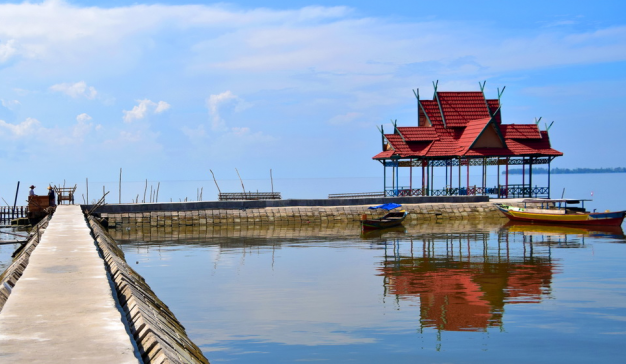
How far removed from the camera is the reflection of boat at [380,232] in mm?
36875

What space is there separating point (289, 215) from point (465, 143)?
14.5 m

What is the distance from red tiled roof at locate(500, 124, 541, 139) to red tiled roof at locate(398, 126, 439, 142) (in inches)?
214

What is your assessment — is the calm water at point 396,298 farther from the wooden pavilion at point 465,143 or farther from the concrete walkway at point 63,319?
the wooden pavilion at point 465,143

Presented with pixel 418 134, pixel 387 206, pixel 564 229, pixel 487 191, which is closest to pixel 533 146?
pixel 487 191

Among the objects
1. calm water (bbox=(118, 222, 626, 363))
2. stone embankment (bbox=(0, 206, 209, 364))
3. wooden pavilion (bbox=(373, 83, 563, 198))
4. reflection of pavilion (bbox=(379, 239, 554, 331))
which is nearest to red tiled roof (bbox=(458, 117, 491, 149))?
wooden pavilion (bbox=(373, 83, 563, 198))

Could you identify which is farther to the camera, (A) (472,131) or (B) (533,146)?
(B) (533,146)

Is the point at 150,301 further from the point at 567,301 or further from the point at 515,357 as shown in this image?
the point at 567,301

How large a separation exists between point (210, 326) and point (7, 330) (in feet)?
25.7

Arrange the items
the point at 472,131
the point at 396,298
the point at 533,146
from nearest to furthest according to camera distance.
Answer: the point at 396,298 → the point at 472,131 → the point at 533,146

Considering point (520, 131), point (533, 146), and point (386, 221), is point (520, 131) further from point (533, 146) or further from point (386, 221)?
point (386, 221)

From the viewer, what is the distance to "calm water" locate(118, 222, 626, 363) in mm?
13148

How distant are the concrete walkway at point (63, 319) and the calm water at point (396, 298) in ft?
10.6

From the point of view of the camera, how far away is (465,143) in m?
47.9

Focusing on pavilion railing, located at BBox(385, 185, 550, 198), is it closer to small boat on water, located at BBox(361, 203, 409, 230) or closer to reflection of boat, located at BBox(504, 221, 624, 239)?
reflection of boat, located at BBox(504, 221, 624, 239)
